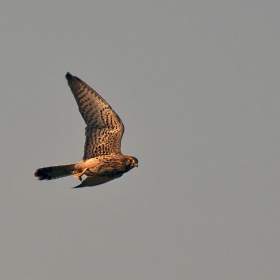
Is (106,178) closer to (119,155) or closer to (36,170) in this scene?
(119,155)

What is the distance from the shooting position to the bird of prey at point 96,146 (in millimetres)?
11047

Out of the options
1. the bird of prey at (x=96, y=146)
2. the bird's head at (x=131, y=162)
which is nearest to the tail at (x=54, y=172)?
the bird of prey at (x=96, y=146)

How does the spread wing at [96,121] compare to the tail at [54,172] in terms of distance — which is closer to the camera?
the tail at [54,172]

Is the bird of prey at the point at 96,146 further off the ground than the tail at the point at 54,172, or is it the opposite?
the bird of prey at the point at 96,146

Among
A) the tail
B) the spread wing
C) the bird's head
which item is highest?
the spread wing

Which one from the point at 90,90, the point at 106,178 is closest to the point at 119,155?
the point at 106,178

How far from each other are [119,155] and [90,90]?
5.85ft

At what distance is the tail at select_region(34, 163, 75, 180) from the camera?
436 inches

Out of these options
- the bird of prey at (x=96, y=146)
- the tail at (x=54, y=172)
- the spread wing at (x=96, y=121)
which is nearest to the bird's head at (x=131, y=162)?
the bird of prey at (x=96, y=146)

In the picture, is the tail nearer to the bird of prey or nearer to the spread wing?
the bird of prey

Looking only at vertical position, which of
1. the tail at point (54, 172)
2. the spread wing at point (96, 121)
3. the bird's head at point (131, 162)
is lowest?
the tail at point (54, 172)

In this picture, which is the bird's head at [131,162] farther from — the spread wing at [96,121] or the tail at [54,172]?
the tail at [54,172]

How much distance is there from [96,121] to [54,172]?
1.65 meters

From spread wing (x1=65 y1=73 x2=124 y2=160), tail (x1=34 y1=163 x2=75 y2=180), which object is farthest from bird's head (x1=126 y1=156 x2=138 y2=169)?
tail (x1=34 y1=163 x2=75 y2=180)
